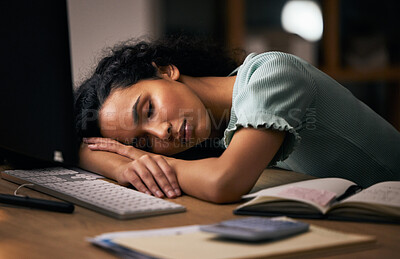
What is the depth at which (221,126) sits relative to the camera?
1.64 meters

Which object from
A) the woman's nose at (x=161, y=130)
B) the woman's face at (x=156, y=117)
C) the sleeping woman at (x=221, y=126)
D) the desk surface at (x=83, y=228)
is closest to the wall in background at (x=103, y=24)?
the sleeping woman at (x=221, y=126)

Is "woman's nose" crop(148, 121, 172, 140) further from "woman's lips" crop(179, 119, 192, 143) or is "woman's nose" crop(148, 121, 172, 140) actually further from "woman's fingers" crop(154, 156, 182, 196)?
"woman's fingers" crop(154, 156, 182, 196)

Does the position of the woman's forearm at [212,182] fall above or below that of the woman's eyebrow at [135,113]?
below

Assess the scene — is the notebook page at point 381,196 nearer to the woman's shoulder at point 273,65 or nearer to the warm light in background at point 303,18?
the woman's shoulder at point 273,65

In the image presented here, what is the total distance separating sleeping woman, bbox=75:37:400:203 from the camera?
43.0 inches

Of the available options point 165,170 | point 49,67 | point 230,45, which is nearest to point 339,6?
point 230,45

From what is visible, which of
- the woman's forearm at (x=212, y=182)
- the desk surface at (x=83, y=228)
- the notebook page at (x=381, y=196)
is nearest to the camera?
the desk surface at (x=83, y=228)

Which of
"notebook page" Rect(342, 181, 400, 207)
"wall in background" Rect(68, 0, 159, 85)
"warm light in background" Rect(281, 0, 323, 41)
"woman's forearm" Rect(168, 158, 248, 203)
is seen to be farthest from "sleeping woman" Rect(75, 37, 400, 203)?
"warm light in background" Rect(281, 0, 323, 41)

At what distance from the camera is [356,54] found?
385 cm

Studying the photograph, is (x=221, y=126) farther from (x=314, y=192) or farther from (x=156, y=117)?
(x=314, y=192)

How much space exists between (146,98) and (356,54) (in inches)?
112

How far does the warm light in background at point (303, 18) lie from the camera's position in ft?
12.3

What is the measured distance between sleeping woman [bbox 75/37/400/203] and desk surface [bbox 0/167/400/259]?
11cm

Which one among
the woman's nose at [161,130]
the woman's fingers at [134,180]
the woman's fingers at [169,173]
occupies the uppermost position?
the woman's nose at [161,130]
